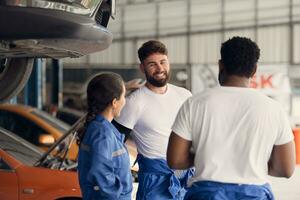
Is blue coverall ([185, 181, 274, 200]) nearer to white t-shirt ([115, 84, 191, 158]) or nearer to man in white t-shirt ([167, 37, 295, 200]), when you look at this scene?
man in white t-shirt ([167, 37, 295, 200])

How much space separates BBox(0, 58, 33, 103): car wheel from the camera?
16.8ft

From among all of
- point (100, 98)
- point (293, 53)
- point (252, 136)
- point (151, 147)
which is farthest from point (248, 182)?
point (293, 53)

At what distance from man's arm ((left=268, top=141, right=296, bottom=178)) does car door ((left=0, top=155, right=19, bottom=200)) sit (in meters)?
2.79

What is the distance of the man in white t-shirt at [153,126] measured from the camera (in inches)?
157

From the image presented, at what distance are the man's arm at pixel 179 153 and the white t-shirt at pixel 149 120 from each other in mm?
1115

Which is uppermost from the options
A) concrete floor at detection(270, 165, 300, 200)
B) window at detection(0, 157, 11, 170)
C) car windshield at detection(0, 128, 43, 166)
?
car windshield at detection(0, 128, 43, 166)

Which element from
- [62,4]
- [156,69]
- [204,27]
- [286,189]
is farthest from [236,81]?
[204,27]

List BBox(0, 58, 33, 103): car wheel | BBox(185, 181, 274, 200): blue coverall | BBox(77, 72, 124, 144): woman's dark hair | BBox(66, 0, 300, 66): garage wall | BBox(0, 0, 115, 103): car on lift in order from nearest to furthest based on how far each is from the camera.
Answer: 1. BBox(185, 181, 274, 200): blue coverall
2. BBox(0, 0, 115, 103): car on lift
3. BBox(77, 72, 124, 144): woman's dark hair
4. BBox(0, 58, 33, 103): car wheel
5. BBox(66, 0, 300, 66): garage wall

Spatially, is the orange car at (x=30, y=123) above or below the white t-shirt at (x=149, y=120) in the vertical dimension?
below

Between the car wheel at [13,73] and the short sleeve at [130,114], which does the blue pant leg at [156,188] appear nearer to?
the short sleeve at [130,114]

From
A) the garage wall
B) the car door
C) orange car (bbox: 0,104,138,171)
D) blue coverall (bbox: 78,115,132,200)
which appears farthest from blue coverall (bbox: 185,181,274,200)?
the garage wall

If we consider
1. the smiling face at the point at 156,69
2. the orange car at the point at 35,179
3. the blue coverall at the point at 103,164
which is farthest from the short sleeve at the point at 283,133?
the orange car at the point at 35,179

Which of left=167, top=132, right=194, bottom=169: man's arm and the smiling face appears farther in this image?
the smiling face

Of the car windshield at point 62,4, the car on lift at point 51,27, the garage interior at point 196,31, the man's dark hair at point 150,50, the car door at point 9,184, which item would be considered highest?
the garage interior at point 196,31
